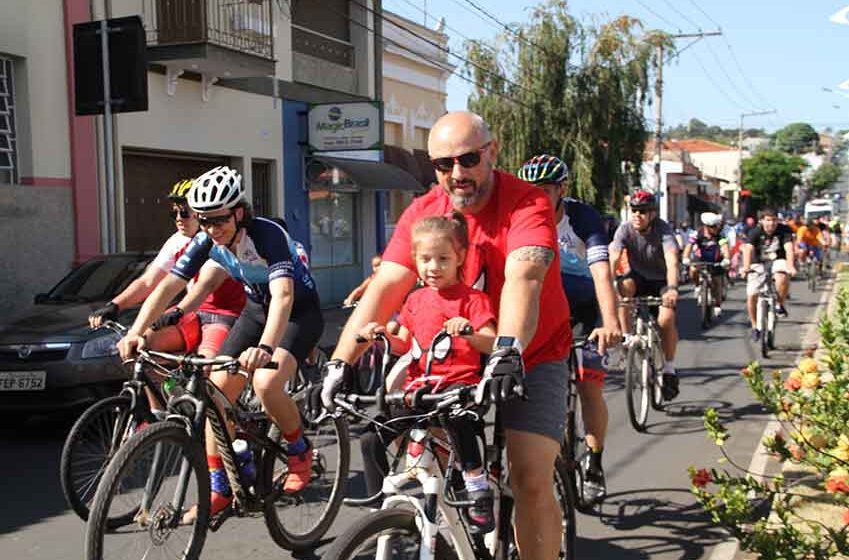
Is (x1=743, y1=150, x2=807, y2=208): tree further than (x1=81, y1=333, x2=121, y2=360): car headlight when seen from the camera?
Yes

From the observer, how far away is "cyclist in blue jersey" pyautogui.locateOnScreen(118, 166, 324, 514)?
464cm

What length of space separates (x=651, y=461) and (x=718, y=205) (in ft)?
247

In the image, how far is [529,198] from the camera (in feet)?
11.3

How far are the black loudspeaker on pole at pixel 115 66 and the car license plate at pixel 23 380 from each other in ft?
17.6

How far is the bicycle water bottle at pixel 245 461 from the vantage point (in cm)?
464

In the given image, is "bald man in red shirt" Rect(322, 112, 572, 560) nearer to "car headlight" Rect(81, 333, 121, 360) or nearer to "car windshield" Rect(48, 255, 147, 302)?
"car headlight" Rect(81, 333, 121, 360)

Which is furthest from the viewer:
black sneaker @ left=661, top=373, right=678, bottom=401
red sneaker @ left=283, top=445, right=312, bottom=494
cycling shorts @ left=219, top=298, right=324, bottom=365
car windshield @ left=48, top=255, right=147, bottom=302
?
car windshield @ left=48, top=255, right=147, bottom=302

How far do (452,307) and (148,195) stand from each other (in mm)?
13601

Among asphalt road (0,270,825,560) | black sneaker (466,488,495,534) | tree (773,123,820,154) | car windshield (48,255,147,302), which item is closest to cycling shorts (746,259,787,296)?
asphalt road (0,270,825,560)

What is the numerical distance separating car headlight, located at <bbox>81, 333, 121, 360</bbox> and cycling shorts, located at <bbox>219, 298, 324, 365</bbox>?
310 cm

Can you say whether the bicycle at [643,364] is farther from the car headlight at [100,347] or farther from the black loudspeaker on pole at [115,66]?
the black loudspeaker on pole at [115,66]

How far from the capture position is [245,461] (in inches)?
185

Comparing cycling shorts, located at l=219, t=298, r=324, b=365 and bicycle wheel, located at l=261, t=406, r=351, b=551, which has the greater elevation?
cycling shorts, located at l=219, t=298, r=324, b=365

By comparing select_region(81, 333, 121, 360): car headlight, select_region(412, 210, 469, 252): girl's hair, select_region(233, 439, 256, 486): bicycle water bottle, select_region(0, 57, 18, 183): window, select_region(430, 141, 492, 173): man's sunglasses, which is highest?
select_region(0, 57, 18, 183): window
